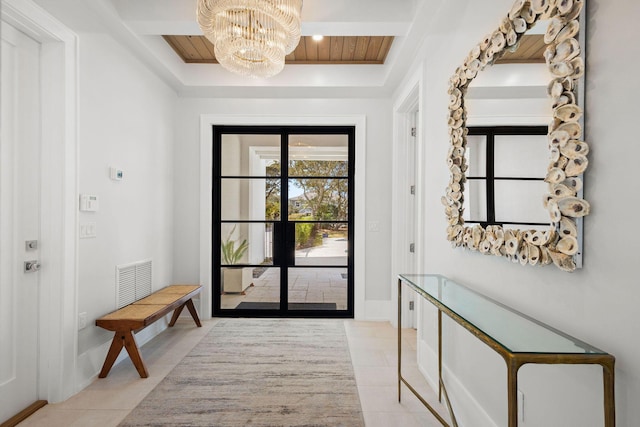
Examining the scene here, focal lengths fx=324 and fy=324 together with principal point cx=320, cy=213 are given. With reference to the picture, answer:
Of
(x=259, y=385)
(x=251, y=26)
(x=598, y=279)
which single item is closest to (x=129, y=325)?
(x=259, y=385)

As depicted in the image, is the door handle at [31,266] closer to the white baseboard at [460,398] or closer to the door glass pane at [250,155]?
the door glass pane at [250,155]

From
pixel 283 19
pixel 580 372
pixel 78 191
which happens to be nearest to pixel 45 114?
pixel 78 191

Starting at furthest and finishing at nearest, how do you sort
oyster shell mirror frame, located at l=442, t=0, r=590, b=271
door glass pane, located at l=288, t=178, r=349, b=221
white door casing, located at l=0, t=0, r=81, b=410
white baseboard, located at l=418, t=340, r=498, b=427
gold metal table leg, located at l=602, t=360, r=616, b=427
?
door glass pane, located at l=288, t=178, r=349, b=221
white door casing, located at l=0, t=0, r=81, b=410
white baseboard, located at l=418, t=340, r=498, b=427
oyster shell mirror frame, located at l=442, t=0, r=590, b=271
gold metal table leg, located at l=602, t=360, r=616, b=427

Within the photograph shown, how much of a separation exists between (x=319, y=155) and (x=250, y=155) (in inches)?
31.1

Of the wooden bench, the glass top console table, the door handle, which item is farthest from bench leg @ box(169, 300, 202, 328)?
the glass top console table

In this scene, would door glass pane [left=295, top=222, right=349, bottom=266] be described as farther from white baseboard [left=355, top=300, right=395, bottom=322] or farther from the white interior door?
the white interior door

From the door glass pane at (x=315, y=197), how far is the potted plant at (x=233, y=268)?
0.68 meters

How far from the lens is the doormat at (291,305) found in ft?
12.1

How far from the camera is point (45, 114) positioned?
6.46 feet

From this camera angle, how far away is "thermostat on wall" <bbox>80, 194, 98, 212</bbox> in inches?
84.6

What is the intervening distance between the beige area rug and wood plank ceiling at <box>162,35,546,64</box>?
8.87 feet

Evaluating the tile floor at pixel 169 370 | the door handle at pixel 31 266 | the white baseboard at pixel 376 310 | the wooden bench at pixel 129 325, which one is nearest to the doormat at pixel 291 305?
the white baseboard at pixel 376 310

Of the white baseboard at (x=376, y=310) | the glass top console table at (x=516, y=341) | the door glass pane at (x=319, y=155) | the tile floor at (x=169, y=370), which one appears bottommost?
the tile floor at (x=169, y=370)

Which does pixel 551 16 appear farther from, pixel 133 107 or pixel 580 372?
pixel 133 107
